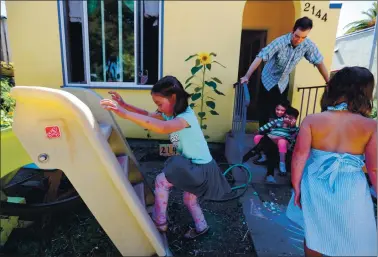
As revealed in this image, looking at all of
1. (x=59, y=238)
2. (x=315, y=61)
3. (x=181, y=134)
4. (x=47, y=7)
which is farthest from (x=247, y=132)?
(x=47, y=7)

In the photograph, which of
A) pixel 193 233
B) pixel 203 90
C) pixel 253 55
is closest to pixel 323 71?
pixel 203 90

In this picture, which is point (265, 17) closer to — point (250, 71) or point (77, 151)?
point (250, 71)

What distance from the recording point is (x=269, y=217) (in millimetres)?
2523

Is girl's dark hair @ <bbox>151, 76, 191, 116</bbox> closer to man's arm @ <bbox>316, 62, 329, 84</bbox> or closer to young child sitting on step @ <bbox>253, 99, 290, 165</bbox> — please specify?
young child sitting on step @ <bbox>253, 99, 290, 165</bbox>

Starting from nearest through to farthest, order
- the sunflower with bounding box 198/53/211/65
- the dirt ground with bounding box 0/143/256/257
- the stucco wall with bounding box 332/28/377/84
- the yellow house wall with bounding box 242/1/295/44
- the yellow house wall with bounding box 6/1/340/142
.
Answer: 1. the dirt ground with bounding box 0/143/256/257
2. the sunflower with bounding box 198/53/211/65
3. the yellow house wall with bounding box 6/1/340/142
4. the yellow house wall with bounding box 242/1/295/44
5. the stucco wall with bounding box 332/28/377/84

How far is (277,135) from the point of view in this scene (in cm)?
322

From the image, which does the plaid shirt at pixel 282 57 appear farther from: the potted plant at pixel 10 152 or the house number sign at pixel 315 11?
the potted plant at pixel 10 152

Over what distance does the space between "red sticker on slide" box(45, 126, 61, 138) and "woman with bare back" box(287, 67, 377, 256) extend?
4.58ft

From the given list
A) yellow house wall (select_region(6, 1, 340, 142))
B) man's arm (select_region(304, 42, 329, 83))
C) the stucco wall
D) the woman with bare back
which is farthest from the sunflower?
the stucco wall

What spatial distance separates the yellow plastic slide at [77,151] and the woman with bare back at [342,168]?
988 millimetres

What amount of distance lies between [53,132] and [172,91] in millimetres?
833

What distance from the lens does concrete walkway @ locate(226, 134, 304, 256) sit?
2100 millimetres

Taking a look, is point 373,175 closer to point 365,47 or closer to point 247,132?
point 247,132

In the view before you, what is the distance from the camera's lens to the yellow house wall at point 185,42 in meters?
4.25
